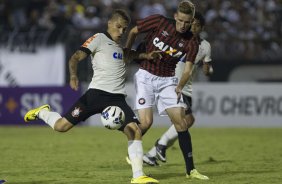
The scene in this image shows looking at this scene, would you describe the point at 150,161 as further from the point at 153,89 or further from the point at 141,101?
the point at 153,89

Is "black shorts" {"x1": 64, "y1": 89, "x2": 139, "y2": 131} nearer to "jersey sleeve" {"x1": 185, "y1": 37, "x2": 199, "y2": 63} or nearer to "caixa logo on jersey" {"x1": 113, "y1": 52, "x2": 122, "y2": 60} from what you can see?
"caixa logo on jersey" {"x1": 113, "y1": 52, "x2": 122, "y2": 60}

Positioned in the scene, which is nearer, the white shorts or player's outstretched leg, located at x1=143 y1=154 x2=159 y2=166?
the white shorts

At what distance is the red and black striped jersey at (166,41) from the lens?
1037cm

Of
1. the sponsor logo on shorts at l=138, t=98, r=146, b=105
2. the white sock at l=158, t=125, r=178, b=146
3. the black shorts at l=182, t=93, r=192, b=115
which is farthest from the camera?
the white sock at l=158, t=125, r=178, b=146

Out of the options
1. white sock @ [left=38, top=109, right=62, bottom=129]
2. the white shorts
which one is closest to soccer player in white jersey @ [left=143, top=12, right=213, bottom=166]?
the white shorts

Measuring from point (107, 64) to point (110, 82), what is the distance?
227mm

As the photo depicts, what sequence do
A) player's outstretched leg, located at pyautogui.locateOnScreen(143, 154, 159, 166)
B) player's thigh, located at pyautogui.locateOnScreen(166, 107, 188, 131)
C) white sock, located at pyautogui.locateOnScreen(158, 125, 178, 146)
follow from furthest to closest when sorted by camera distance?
white sock, located at pyautogui.locateOnScreen(158, 125, 178, 146), player's outstretched leg, located at pyautogui.locateOnScreen(143, 154, 159, 166), player's thigh, located at pyautogui.locateOnScreen(166, 107, 188, 131)

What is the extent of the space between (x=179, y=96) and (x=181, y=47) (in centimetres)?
66

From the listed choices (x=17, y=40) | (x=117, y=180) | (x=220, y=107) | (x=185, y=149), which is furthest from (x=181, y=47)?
(x=17, y=40)

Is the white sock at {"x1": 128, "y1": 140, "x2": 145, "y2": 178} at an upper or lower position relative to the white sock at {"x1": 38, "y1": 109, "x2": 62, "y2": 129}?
lower

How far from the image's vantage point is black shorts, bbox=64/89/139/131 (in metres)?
9.48

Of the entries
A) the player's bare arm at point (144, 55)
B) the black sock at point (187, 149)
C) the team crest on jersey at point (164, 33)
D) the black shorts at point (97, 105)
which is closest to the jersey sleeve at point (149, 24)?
the team crest on jersey at point (164, 33)

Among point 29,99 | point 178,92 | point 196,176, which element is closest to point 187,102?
point 178,92

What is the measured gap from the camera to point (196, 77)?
21.1 meters
